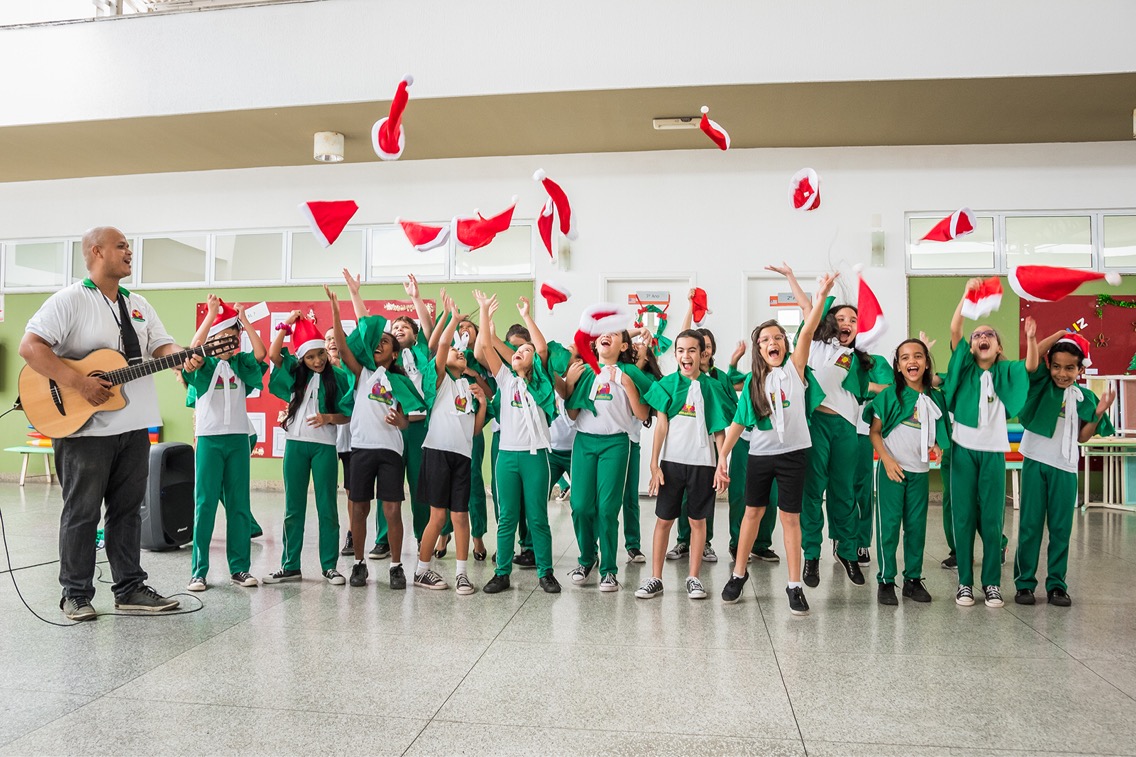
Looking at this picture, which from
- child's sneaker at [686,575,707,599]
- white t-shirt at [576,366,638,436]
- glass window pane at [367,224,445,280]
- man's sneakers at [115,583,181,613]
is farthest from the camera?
glass window pane at [367,224,445,280]

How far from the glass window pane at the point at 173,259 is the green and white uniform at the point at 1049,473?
8.79 m

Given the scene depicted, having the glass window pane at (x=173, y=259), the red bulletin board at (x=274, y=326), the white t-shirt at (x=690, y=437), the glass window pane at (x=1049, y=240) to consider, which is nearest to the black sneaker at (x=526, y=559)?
the white t-shirt at (x=690, y=437)

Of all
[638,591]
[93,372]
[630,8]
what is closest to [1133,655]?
[638,591]

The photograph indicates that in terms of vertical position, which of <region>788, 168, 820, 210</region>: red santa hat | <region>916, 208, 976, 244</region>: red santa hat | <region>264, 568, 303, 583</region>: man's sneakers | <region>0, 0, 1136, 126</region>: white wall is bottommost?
<region>264, 568, 303, 583</region>: man's sneakers

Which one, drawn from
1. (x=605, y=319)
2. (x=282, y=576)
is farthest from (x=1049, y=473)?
(x=282, y=576)

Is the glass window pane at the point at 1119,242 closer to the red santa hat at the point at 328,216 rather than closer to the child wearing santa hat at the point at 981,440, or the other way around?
the child wearing santa hat at the point at 981,440

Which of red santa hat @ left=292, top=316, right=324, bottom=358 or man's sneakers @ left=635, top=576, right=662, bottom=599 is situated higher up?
red santa hat @ left=292, top=316, right=324, bottom=358

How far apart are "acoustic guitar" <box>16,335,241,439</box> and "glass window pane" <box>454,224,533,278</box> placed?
5.44 meters

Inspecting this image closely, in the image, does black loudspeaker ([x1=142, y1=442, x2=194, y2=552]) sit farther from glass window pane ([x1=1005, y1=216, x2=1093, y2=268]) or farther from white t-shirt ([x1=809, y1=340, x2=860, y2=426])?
glass window pane ([x1=1005, y1=216, x2=1093, y2=268])

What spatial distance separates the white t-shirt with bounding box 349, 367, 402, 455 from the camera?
14.4 feet

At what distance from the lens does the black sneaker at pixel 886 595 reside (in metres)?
3.96

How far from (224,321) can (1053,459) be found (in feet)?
15.2

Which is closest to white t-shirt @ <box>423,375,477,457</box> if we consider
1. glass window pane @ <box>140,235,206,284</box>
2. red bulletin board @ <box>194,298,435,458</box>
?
red bulletin board @ <box>194,298,435,458</box>

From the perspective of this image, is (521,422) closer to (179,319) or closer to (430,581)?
(430,581)
